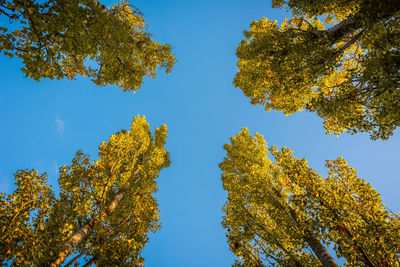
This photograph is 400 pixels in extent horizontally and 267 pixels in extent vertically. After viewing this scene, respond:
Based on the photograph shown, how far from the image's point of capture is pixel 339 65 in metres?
5.34

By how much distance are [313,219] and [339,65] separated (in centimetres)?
512

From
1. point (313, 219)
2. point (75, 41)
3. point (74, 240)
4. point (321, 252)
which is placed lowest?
point (321, 252)

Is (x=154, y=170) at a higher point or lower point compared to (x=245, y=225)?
higher

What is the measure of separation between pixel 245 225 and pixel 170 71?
798 centimetres

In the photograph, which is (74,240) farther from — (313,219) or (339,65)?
(339,65)

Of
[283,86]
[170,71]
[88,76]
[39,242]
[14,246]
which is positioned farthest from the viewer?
[170,71]

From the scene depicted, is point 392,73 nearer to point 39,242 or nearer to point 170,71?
point 170,71

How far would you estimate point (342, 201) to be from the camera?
498 centimetres

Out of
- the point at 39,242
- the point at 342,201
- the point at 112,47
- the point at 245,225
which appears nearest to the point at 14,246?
the point at 39,242

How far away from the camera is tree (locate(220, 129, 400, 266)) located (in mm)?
4113

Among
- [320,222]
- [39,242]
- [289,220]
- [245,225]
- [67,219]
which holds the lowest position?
[320,222]

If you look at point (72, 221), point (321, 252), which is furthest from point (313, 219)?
point (72, 221)

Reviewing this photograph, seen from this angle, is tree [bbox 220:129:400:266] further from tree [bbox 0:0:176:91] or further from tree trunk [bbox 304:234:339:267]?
tree [bbox 0:0:176:91]

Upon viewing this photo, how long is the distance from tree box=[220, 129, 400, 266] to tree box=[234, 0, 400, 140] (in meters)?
1.84
